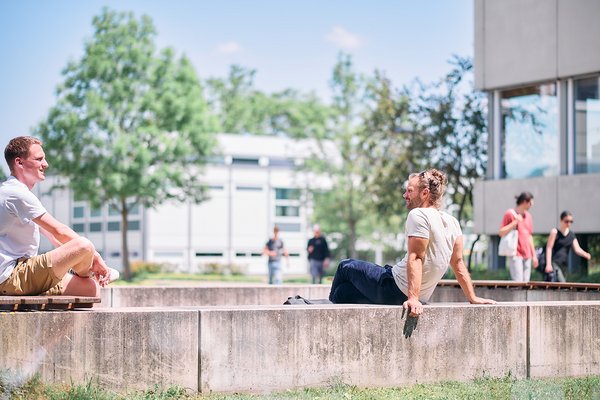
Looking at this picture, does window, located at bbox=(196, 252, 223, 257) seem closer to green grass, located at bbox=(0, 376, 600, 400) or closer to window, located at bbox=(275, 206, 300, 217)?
window, located at bbox=(275, 206, 300, 217)

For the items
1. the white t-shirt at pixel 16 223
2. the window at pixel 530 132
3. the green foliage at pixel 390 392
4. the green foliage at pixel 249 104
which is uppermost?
the green foliage at pixel 249 104

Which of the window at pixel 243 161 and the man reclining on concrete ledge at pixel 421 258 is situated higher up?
the window at pixel 243 161

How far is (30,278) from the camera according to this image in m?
7.59

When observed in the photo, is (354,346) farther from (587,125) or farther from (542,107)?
(542,107)

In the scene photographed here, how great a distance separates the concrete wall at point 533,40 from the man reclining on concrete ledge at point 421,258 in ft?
55.7

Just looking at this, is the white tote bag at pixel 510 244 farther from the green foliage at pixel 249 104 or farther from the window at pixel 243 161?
the green foliage at pixel 249 104

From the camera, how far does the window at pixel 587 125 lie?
24609 millimetres

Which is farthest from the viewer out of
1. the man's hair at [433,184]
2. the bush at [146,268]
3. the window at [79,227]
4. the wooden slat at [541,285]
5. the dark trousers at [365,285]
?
the window at [79,227]

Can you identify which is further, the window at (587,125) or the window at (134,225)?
the window at (134,225)

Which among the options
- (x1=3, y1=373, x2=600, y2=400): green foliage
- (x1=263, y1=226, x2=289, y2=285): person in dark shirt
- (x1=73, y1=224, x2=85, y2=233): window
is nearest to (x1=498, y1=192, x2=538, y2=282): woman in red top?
(x1=3, y1=373, x2=600, y2=400): green foliage

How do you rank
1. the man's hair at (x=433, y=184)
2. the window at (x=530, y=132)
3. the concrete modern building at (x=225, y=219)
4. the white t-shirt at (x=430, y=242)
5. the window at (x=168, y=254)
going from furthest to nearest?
the concrete modern building at (x=225, y=219) < the window at (x=168, y=254) < the window at (x=530, y=132) < the man's hair at (x=433, y=184) < the white t-shirt at (x=430, y=242)

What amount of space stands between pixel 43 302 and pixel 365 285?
114 inches

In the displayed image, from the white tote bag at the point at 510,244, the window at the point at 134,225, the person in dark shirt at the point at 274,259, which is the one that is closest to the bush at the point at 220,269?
the window at the point at 134,225

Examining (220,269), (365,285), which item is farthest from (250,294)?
(220,269)
